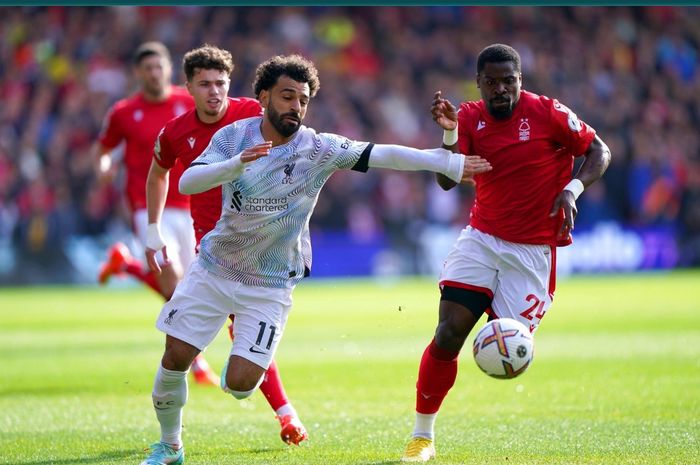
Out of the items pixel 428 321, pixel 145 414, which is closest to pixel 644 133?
pixel 428 321

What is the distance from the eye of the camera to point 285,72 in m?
6.69

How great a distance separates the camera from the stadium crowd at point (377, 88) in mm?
24156

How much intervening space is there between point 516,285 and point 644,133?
2195 centimetres

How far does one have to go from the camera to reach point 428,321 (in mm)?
16984

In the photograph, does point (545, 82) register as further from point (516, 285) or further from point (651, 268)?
point (516, 285)

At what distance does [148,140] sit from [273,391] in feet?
13.3

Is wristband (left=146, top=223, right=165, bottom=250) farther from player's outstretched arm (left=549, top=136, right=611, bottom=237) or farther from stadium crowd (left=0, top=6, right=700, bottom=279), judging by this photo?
stadium crowd (left=0, top=6, right=700, bottom=279)

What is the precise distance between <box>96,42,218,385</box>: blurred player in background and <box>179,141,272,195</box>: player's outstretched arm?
431 centimetres

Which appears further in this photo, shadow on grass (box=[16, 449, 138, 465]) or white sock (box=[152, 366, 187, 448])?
shadow on grass (box=[16, 449, 138, 465])

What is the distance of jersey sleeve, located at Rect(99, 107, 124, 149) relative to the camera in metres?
11.2

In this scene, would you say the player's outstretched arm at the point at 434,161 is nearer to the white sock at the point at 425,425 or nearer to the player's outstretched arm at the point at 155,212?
the white sock at the point at 425,425

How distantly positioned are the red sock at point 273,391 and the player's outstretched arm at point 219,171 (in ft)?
6.47

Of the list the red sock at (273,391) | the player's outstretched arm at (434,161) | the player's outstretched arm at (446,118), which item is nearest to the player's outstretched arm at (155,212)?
the red sock at (273,391)

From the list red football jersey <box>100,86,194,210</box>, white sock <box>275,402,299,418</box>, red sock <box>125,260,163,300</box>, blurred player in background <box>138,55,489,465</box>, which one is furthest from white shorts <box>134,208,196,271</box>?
blurred player in background <box>138,55,489,465</box>
